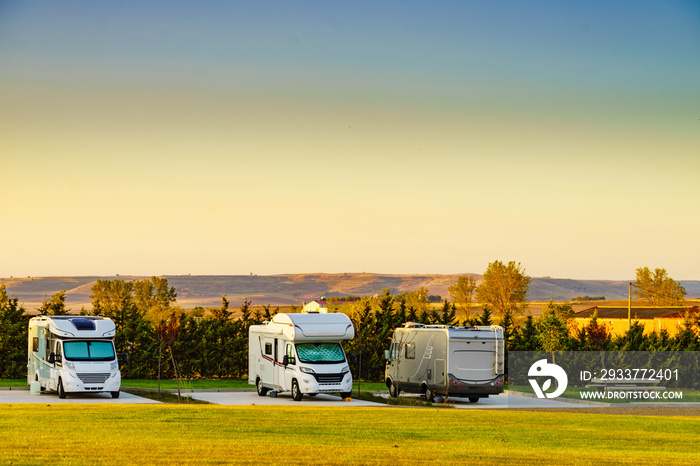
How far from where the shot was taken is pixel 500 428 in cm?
1772

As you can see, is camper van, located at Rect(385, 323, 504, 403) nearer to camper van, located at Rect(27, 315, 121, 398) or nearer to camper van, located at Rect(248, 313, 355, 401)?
camper van, located at Rect(248, 313, 355, 401)

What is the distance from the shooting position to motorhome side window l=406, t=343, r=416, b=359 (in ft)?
92.2

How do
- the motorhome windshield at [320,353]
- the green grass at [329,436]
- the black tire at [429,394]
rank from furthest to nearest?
the black tire at [429,394], the motorhome windshield at [320,353], the green grass at [329,436]

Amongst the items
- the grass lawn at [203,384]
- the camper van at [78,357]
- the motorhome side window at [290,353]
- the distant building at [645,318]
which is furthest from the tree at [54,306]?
the distant building at [645,318]

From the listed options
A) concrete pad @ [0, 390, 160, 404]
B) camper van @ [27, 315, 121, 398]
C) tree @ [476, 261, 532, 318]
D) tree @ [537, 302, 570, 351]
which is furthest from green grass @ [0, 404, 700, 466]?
tree @ [476, 261, 532, 318]

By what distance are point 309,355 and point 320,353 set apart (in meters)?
0.37

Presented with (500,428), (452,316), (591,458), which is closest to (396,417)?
(500,428)

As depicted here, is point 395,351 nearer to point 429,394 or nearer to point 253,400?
point 429,394

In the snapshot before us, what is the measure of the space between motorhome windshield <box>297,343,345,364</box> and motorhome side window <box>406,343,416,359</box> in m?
2.43

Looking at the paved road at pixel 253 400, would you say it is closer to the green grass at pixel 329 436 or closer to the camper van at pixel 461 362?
the camper van at pixel 461 362

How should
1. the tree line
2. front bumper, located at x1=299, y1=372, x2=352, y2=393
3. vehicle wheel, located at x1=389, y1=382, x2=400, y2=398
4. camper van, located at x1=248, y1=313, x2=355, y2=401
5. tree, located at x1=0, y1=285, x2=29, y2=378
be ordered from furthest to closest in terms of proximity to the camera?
the tree line
tree, located at x1=0, y1=285, x2=29, y2=378
vehicle wheel, located at x1=389, y1=382, x2=400, y2=398
camper van, located at x1=248, y1=313, x2=355, y2=401
front bumper, located at x1=299, y1=372, x2=352, y2=393

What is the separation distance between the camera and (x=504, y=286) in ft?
461

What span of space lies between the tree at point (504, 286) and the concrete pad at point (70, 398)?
11429 cm

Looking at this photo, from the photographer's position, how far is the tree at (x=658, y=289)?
144625 millimetres
